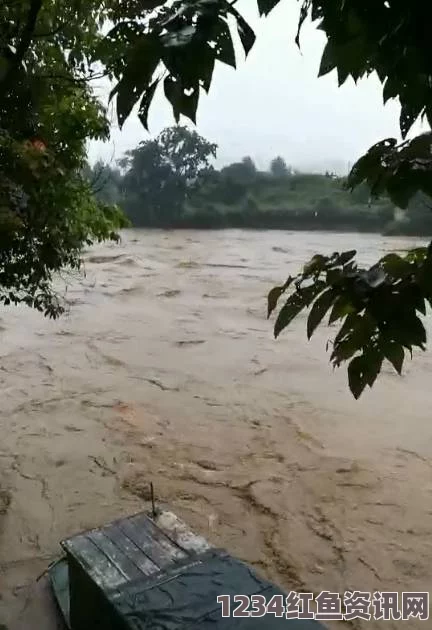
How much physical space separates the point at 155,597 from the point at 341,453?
2172 millimetres

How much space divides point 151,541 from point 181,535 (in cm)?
9

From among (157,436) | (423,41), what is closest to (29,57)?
(423,41)

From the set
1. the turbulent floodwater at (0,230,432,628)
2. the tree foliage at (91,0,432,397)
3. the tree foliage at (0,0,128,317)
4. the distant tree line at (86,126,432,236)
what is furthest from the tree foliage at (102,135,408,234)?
the tree foliage at (91,0,432,397)

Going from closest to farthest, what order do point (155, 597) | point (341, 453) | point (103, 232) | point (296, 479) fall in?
point (155, 597), point (103, 232), point (296, 479), point (341, 453)

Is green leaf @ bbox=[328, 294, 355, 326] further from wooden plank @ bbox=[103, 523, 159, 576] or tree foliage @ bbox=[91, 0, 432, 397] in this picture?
wooden plank @ bbox=[103, 523, 159, 576]

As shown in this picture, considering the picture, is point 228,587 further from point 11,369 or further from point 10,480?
point 11,369

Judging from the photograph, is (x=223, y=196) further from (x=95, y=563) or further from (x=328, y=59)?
(x=328, y=59)

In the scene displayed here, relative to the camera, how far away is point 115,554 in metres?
1.75

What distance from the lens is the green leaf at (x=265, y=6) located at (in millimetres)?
492

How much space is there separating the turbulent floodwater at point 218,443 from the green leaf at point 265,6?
145cm

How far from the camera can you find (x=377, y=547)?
2.65m

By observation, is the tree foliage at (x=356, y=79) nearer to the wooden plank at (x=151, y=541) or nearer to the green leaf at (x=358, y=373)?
the green leaf at (x=358, y=373)

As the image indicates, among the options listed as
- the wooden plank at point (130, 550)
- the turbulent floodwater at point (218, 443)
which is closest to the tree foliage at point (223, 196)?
the turbulent floodwater at point (218, 443)

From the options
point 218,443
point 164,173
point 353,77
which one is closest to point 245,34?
point 353,77
